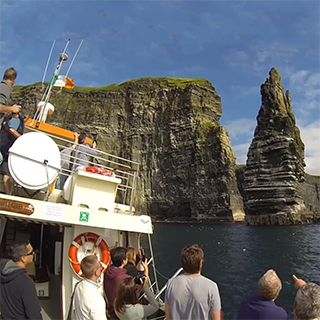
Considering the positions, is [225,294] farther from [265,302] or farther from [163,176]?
[163,176]

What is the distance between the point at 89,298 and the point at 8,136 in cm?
406

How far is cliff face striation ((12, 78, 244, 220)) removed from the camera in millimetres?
88500

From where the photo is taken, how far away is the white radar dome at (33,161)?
5660mm

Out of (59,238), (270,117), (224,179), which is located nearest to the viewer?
(59,238)

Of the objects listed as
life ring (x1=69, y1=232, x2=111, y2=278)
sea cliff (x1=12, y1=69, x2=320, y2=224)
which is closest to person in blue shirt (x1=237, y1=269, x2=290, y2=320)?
life ring (x1=69, y1=232, x2=111, y2=278)

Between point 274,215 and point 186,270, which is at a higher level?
point 274,215

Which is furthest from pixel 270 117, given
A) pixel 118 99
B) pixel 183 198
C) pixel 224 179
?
pixel 118 99

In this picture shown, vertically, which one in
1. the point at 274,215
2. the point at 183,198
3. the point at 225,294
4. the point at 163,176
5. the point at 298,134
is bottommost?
the point at 225,294

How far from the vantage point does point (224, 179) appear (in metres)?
86.4

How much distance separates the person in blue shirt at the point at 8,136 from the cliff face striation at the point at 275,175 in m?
67.2

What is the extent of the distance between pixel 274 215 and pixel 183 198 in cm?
2994

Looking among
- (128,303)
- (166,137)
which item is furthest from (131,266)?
(166,137)

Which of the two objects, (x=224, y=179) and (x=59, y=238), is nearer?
(x=59, y=238)

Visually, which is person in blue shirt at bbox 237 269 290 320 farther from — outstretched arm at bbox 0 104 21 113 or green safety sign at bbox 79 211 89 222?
outstretched arm at bbox 0 104 21 113
